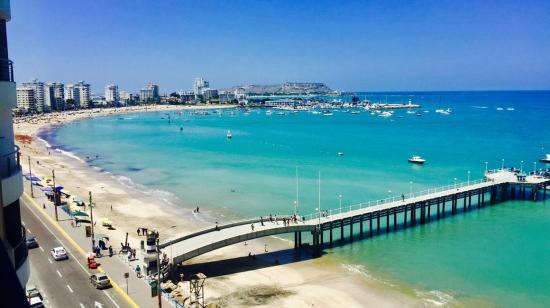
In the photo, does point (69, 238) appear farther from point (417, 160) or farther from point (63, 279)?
point (417, 160)

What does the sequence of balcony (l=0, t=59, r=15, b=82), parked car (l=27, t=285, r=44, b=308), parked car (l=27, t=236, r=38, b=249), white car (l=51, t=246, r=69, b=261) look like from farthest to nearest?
1. parked car (l=27, t=236, r=38, b=249)
2. white car (l=51, t=246, r=69, b=261)
3. parked car (l=27, t=285, r=44, b=308)
4. balcony (l=0, t=59, r=15, b=82)

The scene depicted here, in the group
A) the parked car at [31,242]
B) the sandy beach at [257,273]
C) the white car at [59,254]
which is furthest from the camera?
the parked car at [31,242]

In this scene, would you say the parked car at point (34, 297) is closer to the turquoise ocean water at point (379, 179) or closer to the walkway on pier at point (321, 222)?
the walkway on pier at point (321, 222)

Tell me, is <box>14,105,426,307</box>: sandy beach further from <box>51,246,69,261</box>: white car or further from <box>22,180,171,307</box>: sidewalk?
<box>51,246,69,261</box>: white car

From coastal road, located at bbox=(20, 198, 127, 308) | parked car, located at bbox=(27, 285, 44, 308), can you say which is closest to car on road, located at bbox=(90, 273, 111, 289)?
coastal road, located at bbox=(20, 198, 127, 308)

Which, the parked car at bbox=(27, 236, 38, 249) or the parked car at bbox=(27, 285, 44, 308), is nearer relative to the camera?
the parked car at bbox=(27, 285, 44, 308)

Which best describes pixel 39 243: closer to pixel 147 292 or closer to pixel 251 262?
pixel 147 292

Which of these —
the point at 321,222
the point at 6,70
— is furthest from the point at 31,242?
the point at 6,70

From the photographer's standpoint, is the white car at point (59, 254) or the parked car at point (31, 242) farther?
the parked car at point (31, 242)

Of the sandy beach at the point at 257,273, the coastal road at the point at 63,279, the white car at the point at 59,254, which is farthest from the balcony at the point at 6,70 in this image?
the white car at the point at 59,254
